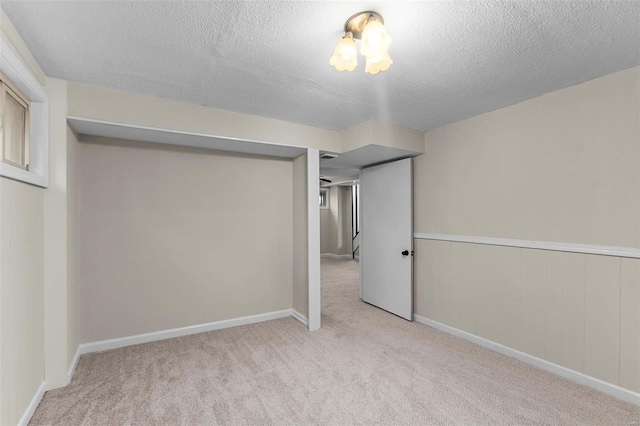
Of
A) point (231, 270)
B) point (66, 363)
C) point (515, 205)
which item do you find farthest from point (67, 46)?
point (515, 205)

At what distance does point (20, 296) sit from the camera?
1733 millimetres

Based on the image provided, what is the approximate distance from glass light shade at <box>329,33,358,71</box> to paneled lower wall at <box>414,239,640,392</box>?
88.7 inches

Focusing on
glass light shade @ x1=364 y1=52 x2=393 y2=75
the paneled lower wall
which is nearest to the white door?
the paneled lower wall

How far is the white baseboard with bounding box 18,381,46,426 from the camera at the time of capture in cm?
172

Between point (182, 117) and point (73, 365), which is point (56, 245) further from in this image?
point (182, 117)

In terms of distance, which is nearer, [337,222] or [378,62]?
[378,62]

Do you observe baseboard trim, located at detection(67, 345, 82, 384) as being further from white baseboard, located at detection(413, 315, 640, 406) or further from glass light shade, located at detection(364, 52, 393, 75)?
white baseboard, located at detection(413, 315, 640, 406)

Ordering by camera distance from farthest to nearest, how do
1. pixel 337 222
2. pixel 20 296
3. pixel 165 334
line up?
1. pixel 337 222
2. pixel 165 334
3. pixel 20 296

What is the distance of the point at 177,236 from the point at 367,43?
8.69ft

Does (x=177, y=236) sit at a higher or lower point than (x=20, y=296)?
higher

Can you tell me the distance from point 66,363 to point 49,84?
6.70 ft

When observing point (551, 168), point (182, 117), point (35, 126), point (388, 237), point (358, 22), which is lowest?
point (388, 237)

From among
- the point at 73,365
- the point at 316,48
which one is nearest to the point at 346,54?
the point at 316,48

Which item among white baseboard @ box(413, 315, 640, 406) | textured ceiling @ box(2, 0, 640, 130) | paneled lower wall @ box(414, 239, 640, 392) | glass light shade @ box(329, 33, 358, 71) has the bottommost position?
white baseboard @ box(413, 315, 640, 406)
